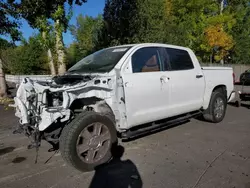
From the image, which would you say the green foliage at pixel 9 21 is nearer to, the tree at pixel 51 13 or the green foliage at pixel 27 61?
the tree at pixel 51 13

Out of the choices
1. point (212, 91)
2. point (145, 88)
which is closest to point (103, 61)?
point (145, 88)

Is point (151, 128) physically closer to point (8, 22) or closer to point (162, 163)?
point (162, 163)

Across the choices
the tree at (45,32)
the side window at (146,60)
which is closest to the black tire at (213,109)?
the side window at (146,60)

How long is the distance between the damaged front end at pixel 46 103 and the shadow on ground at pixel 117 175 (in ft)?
2.86

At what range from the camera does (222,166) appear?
389cm

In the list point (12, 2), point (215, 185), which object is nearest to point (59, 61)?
point (12, 2)

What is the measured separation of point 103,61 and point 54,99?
4.02 ft

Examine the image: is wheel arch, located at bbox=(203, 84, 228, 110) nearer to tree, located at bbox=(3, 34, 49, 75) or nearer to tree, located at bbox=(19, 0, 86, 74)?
tree, located at bbox=(19, 0, 86, 74)

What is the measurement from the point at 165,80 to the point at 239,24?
92.0 feet

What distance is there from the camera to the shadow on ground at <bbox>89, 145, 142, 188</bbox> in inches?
132

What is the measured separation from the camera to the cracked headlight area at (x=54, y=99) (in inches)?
153

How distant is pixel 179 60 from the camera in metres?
5.44

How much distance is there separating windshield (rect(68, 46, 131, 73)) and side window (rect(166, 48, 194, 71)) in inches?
42.2

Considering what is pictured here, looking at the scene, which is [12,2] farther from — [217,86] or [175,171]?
[175,171]
